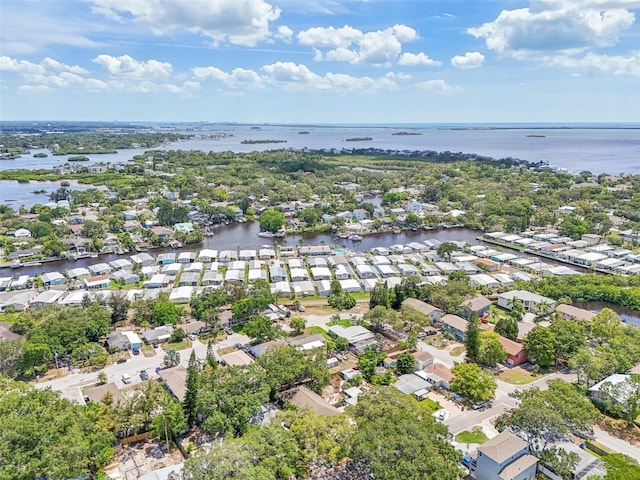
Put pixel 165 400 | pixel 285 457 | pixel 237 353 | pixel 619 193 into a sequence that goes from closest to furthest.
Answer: pixel 285 457, pixel 165 400, pixel 237 353, pixel 619 193

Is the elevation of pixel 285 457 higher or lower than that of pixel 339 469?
higher

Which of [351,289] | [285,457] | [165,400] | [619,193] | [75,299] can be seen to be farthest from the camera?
[619,193]

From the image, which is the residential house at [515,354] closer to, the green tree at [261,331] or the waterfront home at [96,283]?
the green tree at [261,331]

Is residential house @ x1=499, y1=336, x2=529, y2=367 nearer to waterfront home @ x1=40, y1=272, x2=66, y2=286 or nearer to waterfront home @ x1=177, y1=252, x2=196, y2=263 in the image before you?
waterfront home @ x1=177, y1=252, x2=196, y2=263

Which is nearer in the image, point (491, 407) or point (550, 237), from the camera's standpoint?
point (491, 407)

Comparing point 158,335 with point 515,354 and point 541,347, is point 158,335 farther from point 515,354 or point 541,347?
point 541,347

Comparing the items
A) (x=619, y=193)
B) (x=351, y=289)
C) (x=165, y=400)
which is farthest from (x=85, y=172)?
(x=619, y=193)

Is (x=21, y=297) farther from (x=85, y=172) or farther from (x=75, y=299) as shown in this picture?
(x=85, y=172)
